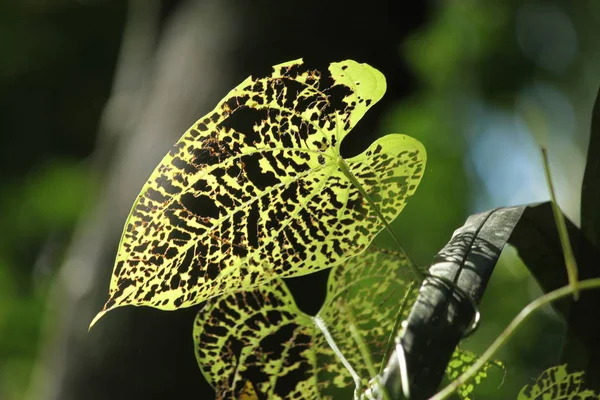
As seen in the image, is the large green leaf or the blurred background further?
the blurred background

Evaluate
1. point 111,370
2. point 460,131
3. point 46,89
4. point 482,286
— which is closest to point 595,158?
point 482,286

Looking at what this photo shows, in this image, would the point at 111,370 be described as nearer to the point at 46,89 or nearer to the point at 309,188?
the point at 309,188

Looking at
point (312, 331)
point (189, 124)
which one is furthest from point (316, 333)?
point (189, 124)

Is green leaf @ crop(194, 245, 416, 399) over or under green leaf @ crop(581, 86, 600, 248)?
under

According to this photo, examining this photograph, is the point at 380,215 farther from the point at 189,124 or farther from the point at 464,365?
the point at 189,124

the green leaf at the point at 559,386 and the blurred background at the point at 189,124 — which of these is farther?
the blurred background at the point at 189,124
